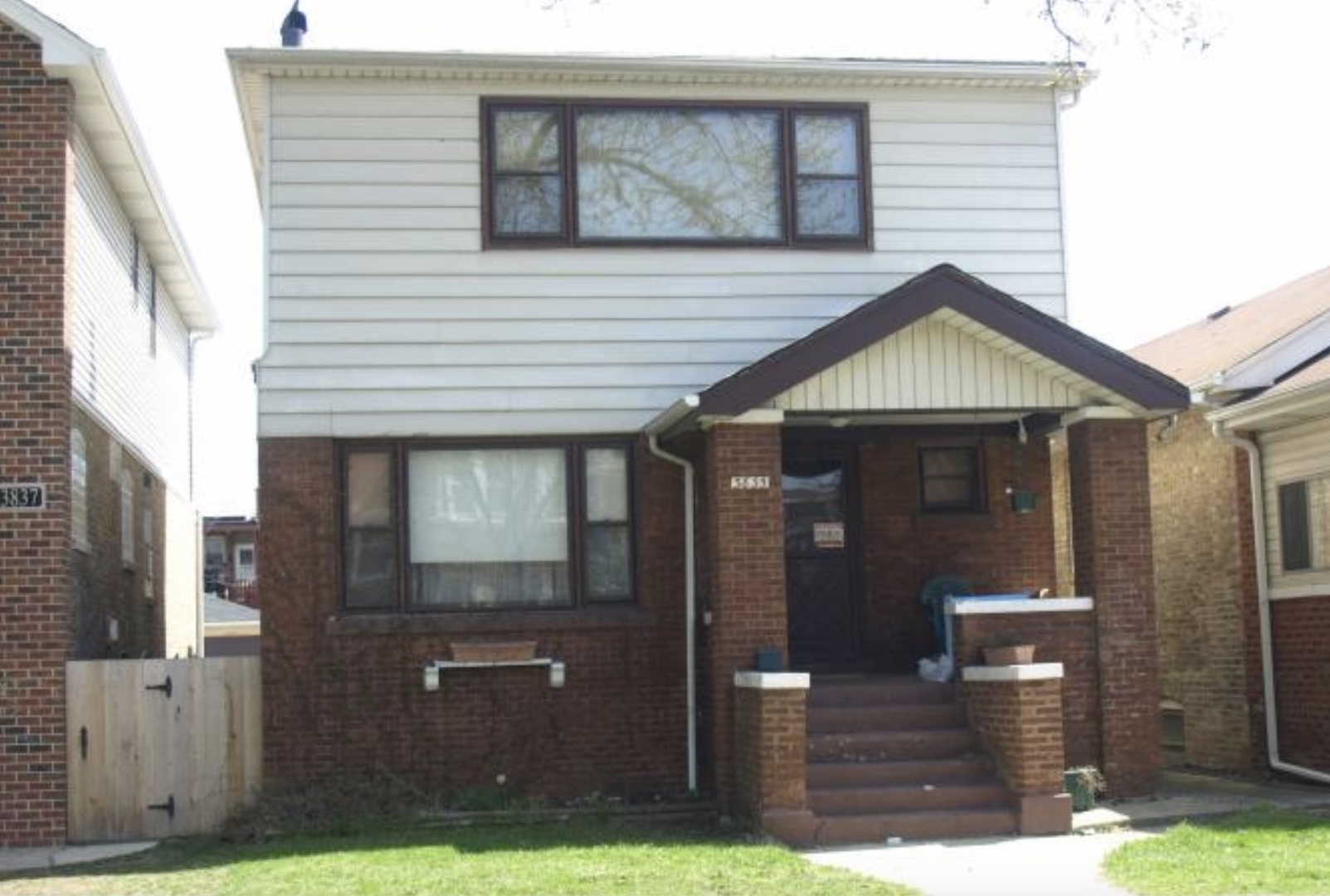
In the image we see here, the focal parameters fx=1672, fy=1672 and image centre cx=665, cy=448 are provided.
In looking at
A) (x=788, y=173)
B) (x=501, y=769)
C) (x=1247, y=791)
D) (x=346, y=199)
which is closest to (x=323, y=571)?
(x=501, y=769)

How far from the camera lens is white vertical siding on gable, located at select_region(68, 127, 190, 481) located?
14773 mm

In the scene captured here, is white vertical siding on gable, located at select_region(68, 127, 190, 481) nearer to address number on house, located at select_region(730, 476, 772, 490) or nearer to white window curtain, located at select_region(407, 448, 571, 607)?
white window curtain, located at select_region(407, 448, 571, 607)

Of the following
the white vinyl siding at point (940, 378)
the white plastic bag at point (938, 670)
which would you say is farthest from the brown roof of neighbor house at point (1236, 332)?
the white plastic bag at point (938, 670)

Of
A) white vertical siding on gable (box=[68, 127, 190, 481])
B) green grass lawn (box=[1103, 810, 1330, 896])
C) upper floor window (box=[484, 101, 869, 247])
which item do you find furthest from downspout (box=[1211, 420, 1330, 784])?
white vertical siding on gable (box=[68, 127, 190, 481])

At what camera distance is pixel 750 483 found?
13469mm

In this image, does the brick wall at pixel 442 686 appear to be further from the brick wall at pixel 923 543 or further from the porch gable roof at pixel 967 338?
the porch gable roof at pixel 967 338

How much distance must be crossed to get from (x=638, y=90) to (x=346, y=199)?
2798 millimetres

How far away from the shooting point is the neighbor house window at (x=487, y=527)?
14625 millimetres

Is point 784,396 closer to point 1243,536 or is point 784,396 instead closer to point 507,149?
point 507,149

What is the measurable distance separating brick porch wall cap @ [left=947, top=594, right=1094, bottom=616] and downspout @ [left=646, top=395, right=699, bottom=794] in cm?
228

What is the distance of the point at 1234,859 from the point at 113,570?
11.2 metres

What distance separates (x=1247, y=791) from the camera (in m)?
14.4

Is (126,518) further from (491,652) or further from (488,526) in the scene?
(491,652)

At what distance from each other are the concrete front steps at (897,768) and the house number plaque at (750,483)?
1.79 m
